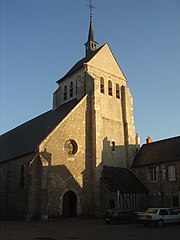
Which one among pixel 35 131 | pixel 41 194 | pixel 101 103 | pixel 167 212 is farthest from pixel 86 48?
pixel 167 212

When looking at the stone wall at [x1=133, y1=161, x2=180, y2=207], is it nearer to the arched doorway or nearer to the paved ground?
the arched doorway

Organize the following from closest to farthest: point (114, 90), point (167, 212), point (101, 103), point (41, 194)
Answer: point (167, 212) < point (41, 194) < point (101, 103) < point (114, 90)

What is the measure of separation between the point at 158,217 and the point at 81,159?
9214 mm

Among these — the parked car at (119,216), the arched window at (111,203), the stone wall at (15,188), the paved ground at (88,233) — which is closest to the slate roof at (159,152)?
the arched window at (111,203)

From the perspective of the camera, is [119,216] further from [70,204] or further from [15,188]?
[15,188]

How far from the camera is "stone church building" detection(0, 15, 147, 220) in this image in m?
21.4

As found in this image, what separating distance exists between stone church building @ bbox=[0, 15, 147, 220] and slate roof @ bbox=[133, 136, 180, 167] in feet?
Result: 3.17

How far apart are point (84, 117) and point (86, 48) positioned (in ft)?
45.5

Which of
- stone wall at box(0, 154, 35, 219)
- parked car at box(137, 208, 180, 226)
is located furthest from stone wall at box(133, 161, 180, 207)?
stone wall at box(0, 154, 35, 219)

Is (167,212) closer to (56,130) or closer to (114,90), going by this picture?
(56,130)

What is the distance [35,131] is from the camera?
27.5 meters

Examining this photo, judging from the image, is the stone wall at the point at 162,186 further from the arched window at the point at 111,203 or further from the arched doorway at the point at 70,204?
the arched doorway at the point at 70,204

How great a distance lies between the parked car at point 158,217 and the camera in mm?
16641

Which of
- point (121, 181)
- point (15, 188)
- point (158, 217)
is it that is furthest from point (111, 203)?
point (15, 188)
